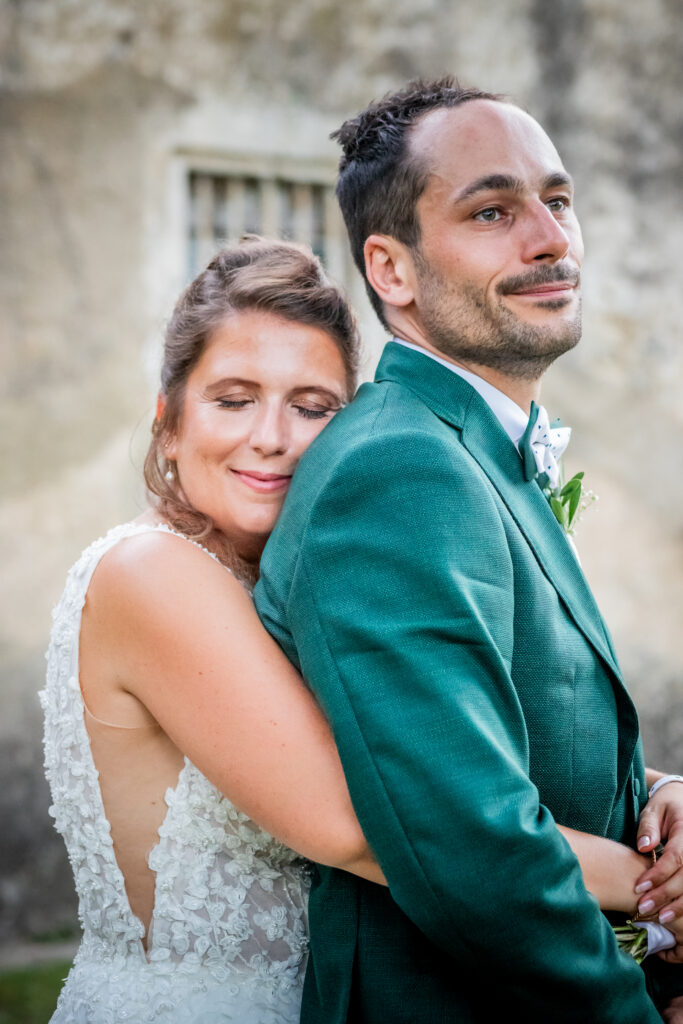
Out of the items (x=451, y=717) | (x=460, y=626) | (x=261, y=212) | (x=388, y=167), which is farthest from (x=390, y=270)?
(x=261, y=212)

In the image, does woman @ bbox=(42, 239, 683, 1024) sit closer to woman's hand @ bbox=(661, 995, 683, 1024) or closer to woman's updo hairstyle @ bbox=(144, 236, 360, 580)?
woman's updo hairstyle @ bbox=(144, 236, 360, 580)

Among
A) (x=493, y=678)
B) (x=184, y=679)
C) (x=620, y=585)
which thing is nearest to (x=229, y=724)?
(x=184, y=679)

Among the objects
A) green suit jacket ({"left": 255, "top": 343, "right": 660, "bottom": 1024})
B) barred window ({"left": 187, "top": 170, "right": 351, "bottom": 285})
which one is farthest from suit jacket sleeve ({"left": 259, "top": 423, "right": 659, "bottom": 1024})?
barred window ({"left": 187, "top": 170, "right": 351, "bottom": 285})

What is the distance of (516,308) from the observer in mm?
2289

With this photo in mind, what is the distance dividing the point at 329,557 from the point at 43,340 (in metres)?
5.19

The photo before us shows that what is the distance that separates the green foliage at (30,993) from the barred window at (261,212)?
433 centimetres

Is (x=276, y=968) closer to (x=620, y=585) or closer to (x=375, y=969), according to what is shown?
(x=375, y=969)

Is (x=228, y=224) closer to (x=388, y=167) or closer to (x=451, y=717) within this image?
(x=388, y=167)

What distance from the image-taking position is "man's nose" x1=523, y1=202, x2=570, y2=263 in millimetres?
2285

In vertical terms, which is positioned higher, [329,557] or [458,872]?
[329,557]

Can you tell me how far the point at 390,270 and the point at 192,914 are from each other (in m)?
1.52

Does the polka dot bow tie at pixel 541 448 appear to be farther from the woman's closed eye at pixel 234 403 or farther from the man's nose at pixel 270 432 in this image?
the woman's closed eye at pixel 234 403

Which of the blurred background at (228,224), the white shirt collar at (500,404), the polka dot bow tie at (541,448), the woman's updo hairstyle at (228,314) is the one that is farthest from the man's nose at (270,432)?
the blurred background at (228,224)

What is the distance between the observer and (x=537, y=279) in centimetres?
229
